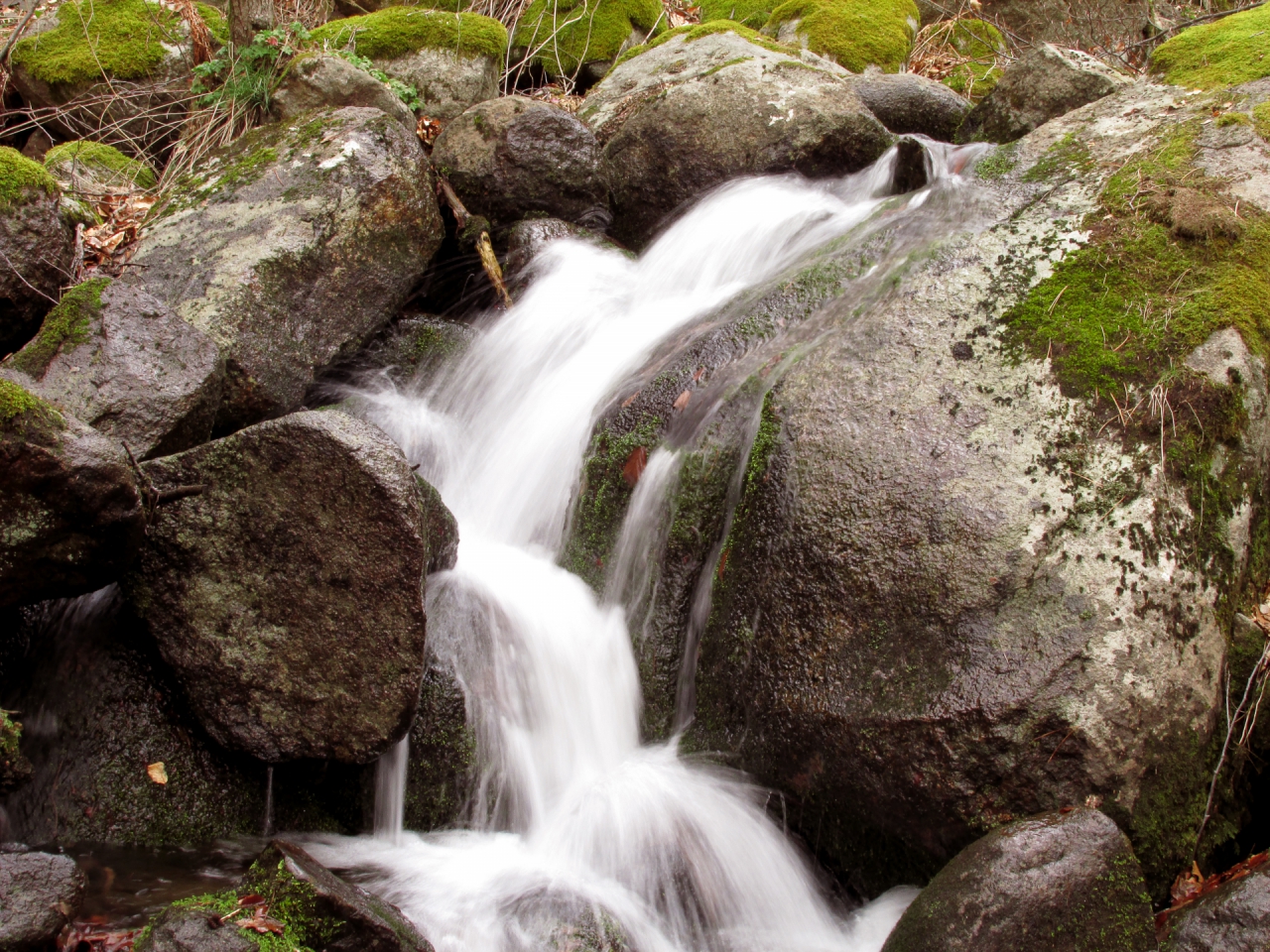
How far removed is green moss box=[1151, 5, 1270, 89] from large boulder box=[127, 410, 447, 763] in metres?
4.54

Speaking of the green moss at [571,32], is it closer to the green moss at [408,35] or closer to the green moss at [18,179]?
the green moss at [408,35]

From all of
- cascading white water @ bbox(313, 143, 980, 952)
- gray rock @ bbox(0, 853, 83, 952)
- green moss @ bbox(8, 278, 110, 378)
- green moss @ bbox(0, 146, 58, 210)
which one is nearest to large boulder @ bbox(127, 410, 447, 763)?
cascading white water @ bbox(313, 143, 980, 952)

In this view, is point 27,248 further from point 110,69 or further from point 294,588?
point 110,69

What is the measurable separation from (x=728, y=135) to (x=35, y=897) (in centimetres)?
554

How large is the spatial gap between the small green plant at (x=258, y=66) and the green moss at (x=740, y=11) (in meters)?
5.04

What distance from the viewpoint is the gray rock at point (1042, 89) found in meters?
5.52

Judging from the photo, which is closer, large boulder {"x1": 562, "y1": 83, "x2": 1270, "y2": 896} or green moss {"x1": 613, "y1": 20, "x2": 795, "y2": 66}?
large boulder {"x1": 562, "y1": 83, "x2": 1270, "y2": 896}

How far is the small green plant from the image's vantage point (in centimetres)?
674

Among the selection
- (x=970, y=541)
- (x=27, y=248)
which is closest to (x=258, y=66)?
(x=27, y=248)

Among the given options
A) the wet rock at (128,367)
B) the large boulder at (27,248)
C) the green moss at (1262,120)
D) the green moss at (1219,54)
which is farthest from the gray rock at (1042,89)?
the large boulder at (27,248)

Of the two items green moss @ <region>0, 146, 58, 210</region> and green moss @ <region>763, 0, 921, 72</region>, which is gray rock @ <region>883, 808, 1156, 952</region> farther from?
green moss @ <region>763, 0, 921, 72</region>

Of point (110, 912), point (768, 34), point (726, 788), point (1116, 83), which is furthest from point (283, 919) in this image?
point (768, 34)

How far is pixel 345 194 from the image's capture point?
512 cm

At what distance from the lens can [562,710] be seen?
3525mm
